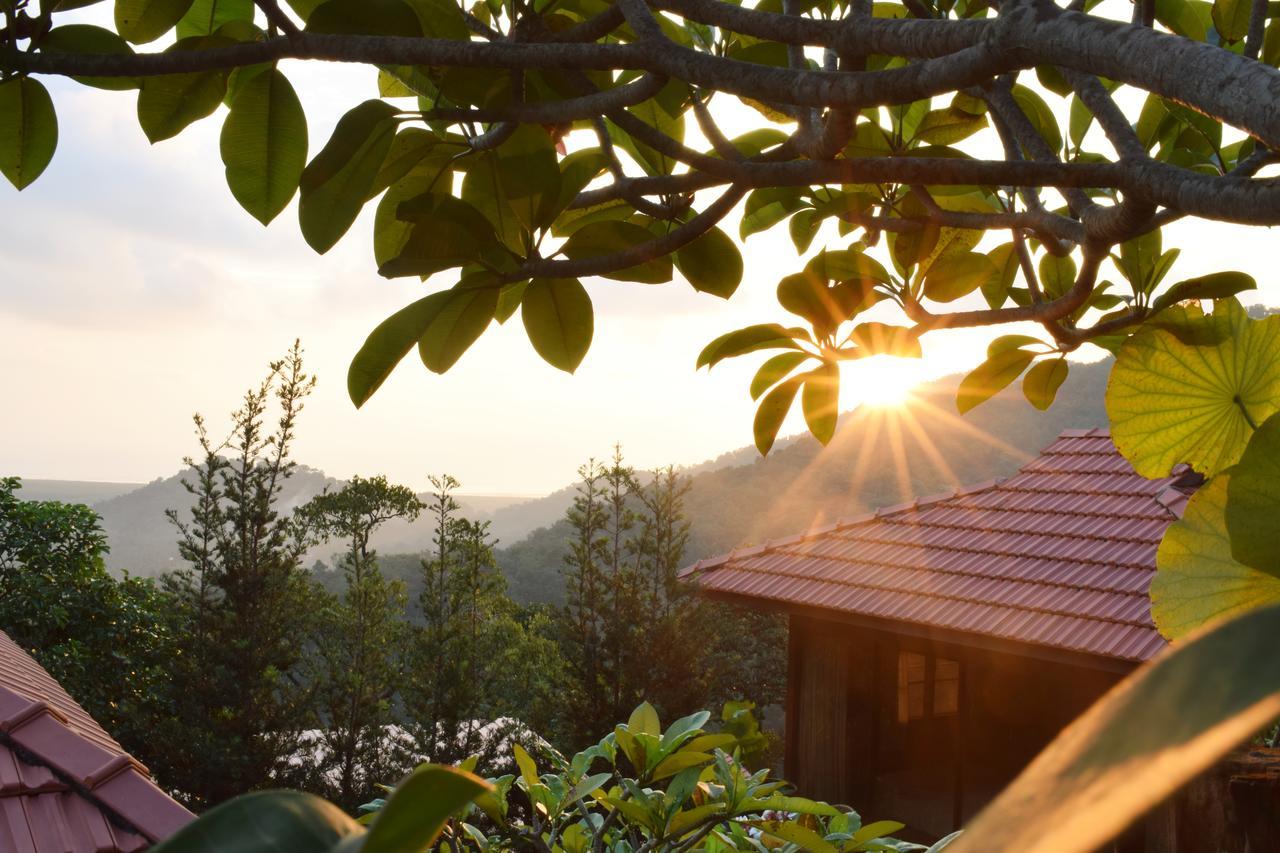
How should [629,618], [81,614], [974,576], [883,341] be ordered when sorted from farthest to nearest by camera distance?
[81,614], [629,618], [974,576], [883,341]

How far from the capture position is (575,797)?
6.45 feet

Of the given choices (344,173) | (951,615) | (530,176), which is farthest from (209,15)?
(951,615)

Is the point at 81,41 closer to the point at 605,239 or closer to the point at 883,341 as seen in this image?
the point at 605,239

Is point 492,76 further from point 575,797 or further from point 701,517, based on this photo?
point 701,517

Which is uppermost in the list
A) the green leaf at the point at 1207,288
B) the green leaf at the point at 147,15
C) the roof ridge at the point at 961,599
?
the green leaf at the point at 147,15

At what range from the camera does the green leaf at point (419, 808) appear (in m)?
0.21

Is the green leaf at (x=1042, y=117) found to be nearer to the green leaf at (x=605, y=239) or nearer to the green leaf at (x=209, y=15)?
the green leaf at (x=605, y=239)

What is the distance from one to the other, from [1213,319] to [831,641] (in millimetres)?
8065

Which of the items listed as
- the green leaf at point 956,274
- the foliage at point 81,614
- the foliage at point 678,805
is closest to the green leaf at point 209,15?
the green leaf at point 956,274

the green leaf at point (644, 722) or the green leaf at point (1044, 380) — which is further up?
the green leaf at point (1044, 380)

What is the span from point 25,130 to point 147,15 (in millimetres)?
197

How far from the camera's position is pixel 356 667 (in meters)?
13.1

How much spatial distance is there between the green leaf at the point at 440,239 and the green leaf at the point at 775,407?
1.70 feet

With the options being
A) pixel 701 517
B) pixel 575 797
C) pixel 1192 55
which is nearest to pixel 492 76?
pixel 1192 55
